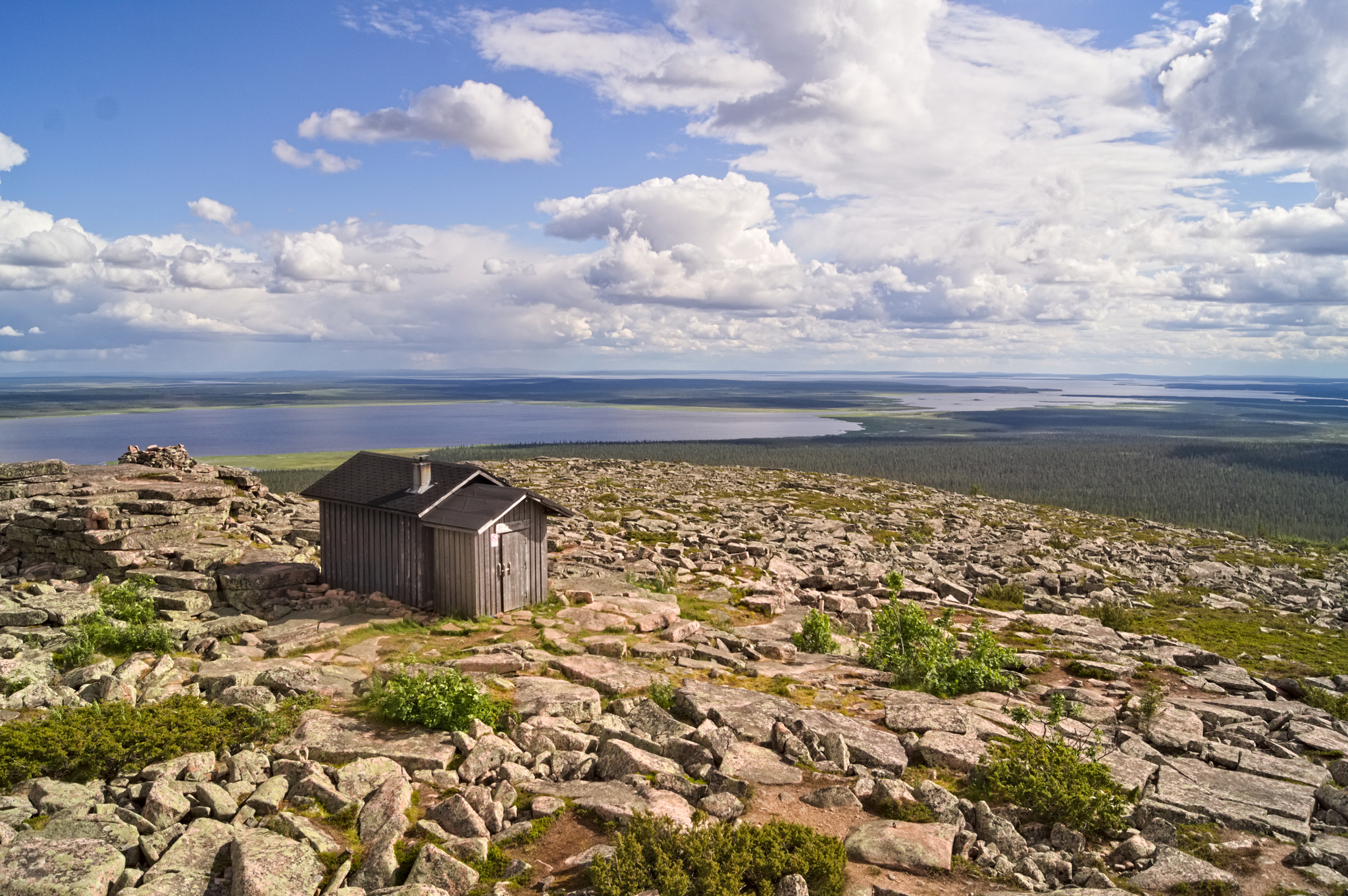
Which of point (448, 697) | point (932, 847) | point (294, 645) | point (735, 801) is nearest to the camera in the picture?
point (932, 847)

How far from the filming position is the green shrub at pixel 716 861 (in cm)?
843

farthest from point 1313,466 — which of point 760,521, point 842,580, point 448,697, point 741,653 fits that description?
point 448,697

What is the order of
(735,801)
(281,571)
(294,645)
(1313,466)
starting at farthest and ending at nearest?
(1313,466) < (281,571) < (294,645) < (735,801)

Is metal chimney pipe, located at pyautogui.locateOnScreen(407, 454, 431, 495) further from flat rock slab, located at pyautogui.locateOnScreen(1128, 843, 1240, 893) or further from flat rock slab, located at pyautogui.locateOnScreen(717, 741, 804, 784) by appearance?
flat rock slab, located at pyautogui.locateOnScreen(1128, 843, 1240, 893)

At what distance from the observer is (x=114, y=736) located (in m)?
10.9

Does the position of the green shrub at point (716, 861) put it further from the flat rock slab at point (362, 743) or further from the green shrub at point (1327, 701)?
the green shrub at point (1327, 701)

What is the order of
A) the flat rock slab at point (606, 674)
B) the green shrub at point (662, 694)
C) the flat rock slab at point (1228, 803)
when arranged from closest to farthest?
the flat rock slab at point (1228, 803)
the green shrub at point (662, 694)
the flat rock slab at point (606, 674)

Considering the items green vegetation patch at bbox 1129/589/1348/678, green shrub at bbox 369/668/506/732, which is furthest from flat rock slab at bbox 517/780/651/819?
green vegetation patch at bbox 1129/589/1348/678

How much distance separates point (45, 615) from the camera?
57.6 feet

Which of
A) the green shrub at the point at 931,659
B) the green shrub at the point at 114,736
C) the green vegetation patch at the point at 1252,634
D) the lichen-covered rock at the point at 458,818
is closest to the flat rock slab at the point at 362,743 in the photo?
the green shrub at the point at 114,736

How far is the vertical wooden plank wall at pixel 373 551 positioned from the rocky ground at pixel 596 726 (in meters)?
0.61

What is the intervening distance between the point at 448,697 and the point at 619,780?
3.47m

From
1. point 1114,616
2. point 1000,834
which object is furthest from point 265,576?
point 1114,616

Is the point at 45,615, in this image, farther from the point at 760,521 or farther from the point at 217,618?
the point at 760,521
